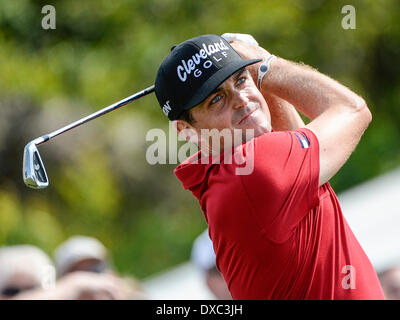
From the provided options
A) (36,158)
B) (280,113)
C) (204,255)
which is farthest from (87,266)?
(280,113)

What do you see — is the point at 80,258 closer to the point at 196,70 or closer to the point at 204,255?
the point at 204,255

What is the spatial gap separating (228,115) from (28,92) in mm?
8633

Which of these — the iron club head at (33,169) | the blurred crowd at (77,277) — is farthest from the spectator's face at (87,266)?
the iron club head at (33,169)

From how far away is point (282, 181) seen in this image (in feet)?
9.29

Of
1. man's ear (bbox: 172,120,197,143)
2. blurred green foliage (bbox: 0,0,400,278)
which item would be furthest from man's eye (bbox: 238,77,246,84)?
blurred green foliage (bbox: 0,0,400,278)

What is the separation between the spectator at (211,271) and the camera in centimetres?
507

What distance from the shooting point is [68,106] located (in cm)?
1148

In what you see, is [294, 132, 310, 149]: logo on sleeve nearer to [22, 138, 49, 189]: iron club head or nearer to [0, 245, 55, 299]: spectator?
[22, 138, 49, 189]: iron club head

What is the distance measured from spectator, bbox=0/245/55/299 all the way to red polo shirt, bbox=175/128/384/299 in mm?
1949

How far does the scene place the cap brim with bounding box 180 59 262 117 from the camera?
2.98 metres

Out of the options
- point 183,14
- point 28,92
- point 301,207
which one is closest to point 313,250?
point 301,207

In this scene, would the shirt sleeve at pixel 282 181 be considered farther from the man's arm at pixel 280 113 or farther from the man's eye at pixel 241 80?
the man's arm at pixel 280 113

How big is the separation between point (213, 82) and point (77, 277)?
1606 mm
